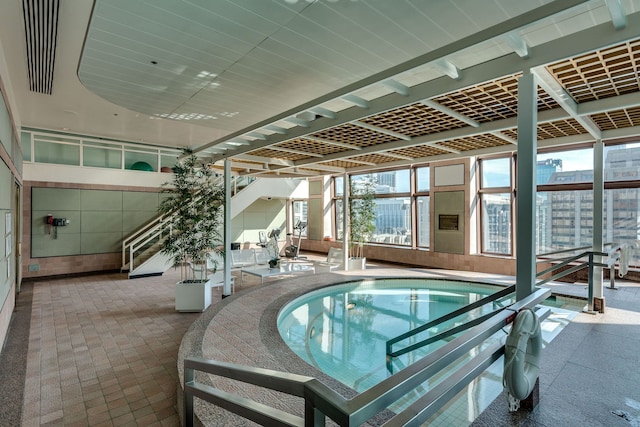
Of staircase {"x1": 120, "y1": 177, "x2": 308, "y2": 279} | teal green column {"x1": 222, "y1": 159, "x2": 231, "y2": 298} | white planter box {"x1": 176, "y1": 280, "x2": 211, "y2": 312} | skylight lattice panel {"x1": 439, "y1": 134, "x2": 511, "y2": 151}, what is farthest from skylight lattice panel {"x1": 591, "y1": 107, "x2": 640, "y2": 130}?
staircase {"x1": 120, "y1": 177, "x2": 308, "y2": 279}

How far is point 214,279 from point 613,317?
6.90m

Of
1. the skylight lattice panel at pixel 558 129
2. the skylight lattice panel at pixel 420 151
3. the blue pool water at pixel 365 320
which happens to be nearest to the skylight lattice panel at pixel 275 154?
the skylight lattice panel at pixel 420 151

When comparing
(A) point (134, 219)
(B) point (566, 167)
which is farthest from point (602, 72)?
(A) point (134, 219)

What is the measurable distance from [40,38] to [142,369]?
4042 mm

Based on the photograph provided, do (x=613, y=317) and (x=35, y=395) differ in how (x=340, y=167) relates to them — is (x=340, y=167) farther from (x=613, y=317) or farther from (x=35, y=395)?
(x=35, y=395)

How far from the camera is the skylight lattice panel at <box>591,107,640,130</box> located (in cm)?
404

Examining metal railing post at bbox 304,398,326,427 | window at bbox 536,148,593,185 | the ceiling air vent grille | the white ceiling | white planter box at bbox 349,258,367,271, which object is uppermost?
the ceiling air vent grille

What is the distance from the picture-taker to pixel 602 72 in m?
2.96

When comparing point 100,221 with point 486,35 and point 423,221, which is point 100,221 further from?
point 486,35

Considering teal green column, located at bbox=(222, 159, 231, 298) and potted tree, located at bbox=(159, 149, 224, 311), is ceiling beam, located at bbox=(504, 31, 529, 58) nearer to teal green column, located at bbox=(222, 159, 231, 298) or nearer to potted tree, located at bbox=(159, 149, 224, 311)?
potted tree, located at bbox=(159, 149, 224, 311)

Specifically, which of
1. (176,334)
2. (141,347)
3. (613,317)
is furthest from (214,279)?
(613,317)

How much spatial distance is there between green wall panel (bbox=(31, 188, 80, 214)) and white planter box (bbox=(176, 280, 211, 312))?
5748 millimetres

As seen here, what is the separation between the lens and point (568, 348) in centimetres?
338

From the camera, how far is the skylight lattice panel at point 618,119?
404 cm
